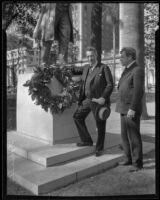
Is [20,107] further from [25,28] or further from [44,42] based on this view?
[25,28]

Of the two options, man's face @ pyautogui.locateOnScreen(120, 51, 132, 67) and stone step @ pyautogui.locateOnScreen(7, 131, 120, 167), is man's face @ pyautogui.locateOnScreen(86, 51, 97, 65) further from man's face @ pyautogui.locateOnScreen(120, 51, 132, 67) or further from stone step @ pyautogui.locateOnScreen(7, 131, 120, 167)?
stone step @ pyautogui.locateOnScreen(7, 131, 120, 167)

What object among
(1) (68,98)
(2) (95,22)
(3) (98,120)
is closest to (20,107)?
(1) (68,98)

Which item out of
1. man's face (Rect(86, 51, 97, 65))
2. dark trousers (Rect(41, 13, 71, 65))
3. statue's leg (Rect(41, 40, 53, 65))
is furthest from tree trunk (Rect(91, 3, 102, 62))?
statue's leg (Rect(41, 40, 53, 65))

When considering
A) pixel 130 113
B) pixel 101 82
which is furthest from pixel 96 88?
pixel 130 113

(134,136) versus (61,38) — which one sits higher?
(61,38)

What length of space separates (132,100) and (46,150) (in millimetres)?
1681

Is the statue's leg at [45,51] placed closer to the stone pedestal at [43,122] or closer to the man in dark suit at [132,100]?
the stone pedestal at [43,122]

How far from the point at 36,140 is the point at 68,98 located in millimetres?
1053

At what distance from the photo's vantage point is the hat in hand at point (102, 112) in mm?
4199

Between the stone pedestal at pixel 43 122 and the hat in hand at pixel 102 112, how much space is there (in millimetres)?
905

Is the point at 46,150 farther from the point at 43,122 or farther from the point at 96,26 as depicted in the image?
the point at 96,26

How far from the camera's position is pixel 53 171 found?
3.95 m

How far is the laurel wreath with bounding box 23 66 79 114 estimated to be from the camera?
475cm

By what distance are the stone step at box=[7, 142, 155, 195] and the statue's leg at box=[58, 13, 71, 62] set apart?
7.10 ft
